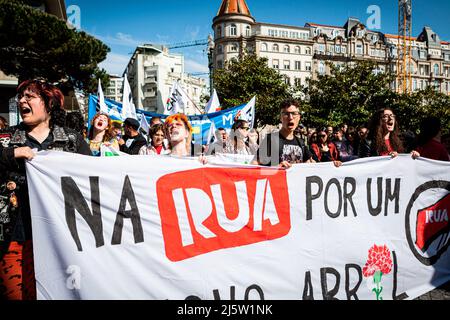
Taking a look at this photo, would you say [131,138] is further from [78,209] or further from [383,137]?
[383,137]

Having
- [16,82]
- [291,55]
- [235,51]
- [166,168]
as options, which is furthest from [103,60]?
[291,55]

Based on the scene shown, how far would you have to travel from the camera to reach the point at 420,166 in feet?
12.0

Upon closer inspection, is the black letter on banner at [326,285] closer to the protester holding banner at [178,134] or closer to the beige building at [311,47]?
the protester holding banner at [178,134]

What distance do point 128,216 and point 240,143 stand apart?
3.80 meters

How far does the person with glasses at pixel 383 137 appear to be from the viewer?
13.1 feet

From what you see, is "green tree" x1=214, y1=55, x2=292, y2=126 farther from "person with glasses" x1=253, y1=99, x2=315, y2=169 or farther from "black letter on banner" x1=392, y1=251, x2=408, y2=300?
"black letter on banner" x1=392, y1=251, x2=408, y2=300

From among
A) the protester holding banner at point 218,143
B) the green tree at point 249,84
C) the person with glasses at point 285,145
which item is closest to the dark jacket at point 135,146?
the protester holding banner at point 218,143

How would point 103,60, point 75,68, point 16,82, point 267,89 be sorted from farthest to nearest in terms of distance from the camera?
point 267,89 → point 16,82 → point 103,60 → point 75,68

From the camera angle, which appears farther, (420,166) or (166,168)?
(420,166)

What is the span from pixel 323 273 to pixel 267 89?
2507 centimetres

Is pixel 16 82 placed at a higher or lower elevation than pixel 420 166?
higher

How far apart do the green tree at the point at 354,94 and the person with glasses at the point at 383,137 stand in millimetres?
21893

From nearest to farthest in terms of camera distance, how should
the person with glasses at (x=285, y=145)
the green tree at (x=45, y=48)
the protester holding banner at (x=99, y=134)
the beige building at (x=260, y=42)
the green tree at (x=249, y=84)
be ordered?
the person with glasses at (x=285, y=145) → the protester holding banner at (x=99, y=134) → the green tree at (x=45, y=48) → the green tree at (x=249, y=84) → the beige building at (x=260, y=42)
